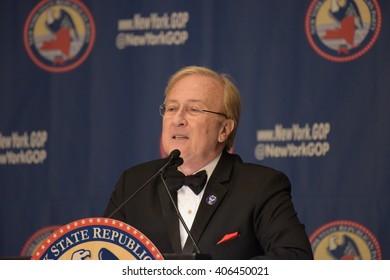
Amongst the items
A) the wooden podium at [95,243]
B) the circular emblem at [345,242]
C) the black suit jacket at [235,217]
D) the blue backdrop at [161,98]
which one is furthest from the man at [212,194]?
the circular emblem at [345,242]

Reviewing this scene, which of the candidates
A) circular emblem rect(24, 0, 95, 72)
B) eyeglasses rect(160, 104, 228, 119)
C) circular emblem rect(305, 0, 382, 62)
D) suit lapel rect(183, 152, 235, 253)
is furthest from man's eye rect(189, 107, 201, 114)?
circular emblem rect(24, 0, 95, 72)

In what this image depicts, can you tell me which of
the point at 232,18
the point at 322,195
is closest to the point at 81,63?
the point at 232,18

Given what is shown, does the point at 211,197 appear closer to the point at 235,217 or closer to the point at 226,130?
the point at 235,217

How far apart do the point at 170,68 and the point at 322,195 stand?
1.33 meters

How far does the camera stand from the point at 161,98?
4977mm

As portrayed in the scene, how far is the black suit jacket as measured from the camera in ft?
9.86

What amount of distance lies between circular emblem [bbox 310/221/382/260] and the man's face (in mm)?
1472

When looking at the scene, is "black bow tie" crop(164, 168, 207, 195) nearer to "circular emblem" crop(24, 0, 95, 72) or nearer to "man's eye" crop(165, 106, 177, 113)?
"man's eye" crop(165, 106, 177, 113)

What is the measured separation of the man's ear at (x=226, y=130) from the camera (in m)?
3.49

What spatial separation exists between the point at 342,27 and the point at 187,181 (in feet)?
6.38

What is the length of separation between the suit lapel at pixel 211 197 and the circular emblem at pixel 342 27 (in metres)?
1.54

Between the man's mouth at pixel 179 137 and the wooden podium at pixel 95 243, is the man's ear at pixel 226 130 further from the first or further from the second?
the wooden podium at pixel 95 243

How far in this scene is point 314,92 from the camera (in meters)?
4.66

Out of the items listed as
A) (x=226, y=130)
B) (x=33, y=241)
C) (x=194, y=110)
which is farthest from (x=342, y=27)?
(x=33, y=241)
